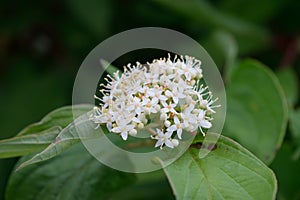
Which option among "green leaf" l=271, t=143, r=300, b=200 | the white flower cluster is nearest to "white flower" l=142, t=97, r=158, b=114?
the white flower cluster

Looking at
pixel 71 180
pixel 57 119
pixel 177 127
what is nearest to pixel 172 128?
pixel 177 127

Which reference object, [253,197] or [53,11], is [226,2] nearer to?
[53,11]

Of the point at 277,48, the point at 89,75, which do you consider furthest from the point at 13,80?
the point at 277,48

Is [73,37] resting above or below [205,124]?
below

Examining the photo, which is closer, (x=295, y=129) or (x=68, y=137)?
(x=68, y=137)

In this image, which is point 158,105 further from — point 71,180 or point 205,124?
point 71,180

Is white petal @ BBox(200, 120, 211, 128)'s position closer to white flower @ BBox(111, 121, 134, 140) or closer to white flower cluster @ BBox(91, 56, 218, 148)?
white flower cluster @ BBox(91, 56, 218, 148)

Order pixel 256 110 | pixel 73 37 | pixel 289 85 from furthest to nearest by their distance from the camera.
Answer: pixel 73 37 < pixel 289 85 < pixel 256 110
